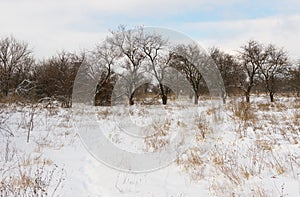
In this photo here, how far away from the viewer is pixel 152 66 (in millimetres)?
27109

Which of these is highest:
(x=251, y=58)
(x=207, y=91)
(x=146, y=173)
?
(x=251, y=58)

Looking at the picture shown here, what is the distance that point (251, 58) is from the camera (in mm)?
28438

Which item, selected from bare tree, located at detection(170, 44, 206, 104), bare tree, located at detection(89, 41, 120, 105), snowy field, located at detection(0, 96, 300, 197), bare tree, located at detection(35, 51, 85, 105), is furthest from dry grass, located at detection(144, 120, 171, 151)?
bare tree, located at detection(170, 44, 206, 104)

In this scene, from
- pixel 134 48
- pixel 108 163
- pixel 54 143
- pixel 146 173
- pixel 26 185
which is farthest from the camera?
pixel 134 48

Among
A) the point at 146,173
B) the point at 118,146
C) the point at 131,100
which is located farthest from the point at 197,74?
the point at 146,173

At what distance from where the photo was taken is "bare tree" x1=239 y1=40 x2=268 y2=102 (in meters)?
28.2

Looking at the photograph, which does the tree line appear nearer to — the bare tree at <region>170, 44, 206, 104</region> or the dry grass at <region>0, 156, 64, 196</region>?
the bare tree at <region>170, 44, 206, 104</region>

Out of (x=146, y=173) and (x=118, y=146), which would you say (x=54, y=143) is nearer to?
(x=118, y=146)

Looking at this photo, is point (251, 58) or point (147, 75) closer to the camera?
point (147, 75)

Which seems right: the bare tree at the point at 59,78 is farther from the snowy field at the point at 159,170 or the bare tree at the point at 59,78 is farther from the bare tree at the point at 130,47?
the snowy field at the point at 159,170

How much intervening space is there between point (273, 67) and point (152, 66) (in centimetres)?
1234

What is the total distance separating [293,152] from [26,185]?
5.11 m

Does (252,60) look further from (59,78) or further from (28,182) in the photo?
(28,182)

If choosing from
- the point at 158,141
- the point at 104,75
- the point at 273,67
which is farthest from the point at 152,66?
the point at 158,141
